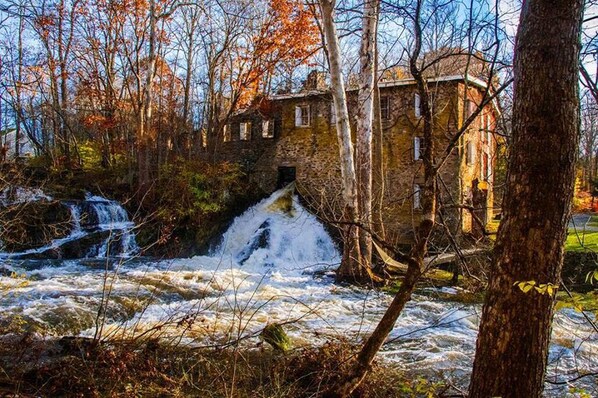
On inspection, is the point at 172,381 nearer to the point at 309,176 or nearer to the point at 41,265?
the point at 41,265

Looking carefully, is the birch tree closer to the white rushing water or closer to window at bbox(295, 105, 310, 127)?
the white rushing water

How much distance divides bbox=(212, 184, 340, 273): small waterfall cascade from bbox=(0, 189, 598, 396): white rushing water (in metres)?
0.11

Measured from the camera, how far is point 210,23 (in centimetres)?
1894

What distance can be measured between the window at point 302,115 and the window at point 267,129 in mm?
1773

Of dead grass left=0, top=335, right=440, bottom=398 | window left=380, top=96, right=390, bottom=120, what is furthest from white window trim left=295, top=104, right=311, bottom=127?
dead grass left=0, top=335, right=440, bottom=398

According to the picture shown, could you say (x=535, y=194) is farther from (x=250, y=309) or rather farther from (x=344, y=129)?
(x=344, y=129)

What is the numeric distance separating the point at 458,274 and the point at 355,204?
358 cm

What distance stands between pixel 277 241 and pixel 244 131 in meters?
7.56

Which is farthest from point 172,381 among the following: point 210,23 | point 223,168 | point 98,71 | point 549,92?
point 98,71

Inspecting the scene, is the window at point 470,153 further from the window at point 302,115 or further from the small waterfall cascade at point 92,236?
the small waterfall cascade at point 92,236

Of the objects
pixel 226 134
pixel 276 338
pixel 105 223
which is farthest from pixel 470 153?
pixel 276 338

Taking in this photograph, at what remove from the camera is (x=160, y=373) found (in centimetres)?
464

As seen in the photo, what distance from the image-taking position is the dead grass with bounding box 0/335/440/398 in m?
4.29

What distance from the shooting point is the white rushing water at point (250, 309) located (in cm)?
593
